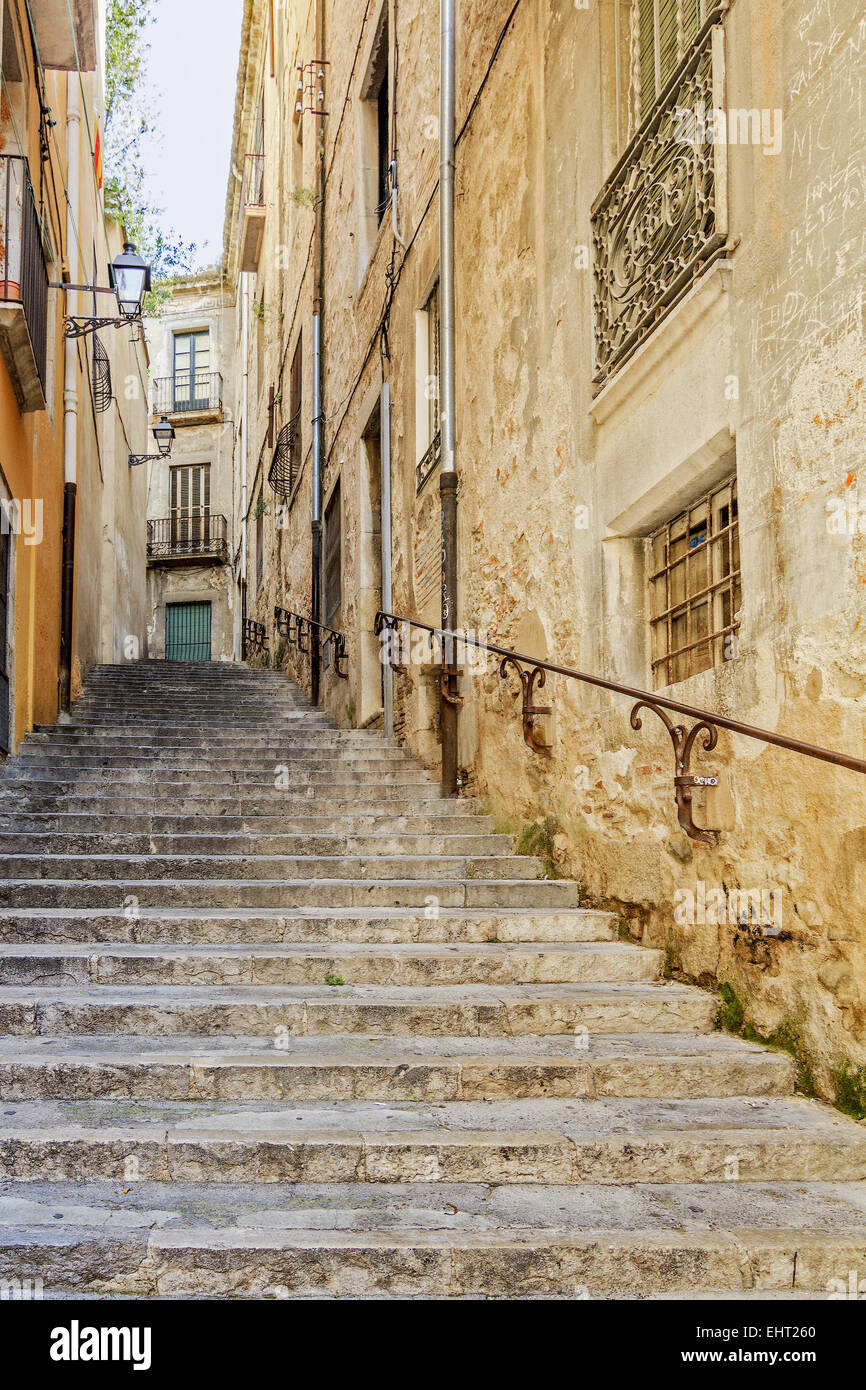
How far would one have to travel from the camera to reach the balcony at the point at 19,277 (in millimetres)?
6336

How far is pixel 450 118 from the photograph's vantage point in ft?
25.8

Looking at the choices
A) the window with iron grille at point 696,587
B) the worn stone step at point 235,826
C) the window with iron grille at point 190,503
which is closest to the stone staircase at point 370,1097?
the worn stone step at point 235,826

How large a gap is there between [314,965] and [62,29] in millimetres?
7190

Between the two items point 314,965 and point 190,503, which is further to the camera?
point 190,503

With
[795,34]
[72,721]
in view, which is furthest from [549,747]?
[72,721]

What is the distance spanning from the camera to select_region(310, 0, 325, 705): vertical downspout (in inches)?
528

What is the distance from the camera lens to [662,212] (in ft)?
15.2

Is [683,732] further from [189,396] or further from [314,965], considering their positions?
[189,396]

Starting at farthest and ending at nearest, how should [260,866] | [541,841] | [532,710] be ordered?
1. [541,841]
2. [532,710]
3. [260,866]

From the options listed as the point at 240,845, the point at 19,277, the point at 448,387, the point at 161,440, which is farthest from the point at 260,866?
the point at 161,440

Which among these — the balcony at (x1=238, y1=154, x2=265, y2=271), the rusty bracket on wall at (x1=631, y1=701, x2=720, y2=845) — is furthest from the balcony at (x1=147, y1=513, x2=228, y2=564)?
the rusty bracket on wall at (x1=631, y1=701, x2=720, y2=845)

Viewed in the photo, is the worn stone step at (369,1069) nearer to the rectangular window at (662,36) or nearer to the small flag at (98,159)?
the rectangular window at (662,36)

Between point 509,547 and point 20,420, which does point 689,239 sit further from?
point 20,420

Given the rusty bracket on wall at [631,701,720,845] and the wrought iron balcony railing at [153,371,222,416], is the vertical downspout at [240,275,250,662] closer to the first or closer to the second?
the wrought iron balcony railing at [153,371,222,416]
